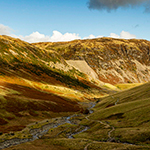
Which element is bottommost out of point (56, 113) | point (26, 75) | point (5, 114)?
point (56, 113)

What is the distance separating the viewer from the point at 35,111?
92.3m

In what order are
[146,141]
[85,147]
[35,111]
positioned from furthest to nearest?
[35,111] → [85,147] → [146,141]

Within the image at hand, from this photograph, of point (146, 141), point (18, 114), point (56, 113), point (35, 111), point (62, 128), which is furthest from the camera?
point (56, 113)

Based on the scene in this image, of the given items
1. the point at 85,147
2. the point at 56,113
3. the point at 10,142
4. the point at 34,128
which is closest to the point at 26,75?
the point at 56,113

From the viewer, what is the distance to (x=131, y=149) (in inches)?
1233

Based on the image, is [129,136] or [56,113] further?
[56,113]

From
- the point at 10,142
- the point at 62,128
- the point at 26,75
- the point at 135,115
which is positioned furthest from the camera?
the point at 26,75

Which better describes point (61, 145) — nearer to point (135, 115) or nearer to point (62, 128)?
point (62, 128)

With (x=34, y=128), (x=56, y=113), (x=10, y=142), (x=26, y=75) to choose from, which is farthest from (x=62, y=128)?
(x=26, y=75)

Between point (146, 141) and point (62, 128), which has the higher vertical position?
point (146, 141)

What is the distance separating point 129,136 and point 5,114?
58.4m

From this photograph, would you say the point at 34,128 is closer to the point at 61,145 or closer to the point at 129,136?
the point at 61,145

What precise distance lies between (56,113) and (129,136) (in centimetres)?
6726

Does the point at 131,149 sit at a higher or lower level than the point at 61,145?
higher
